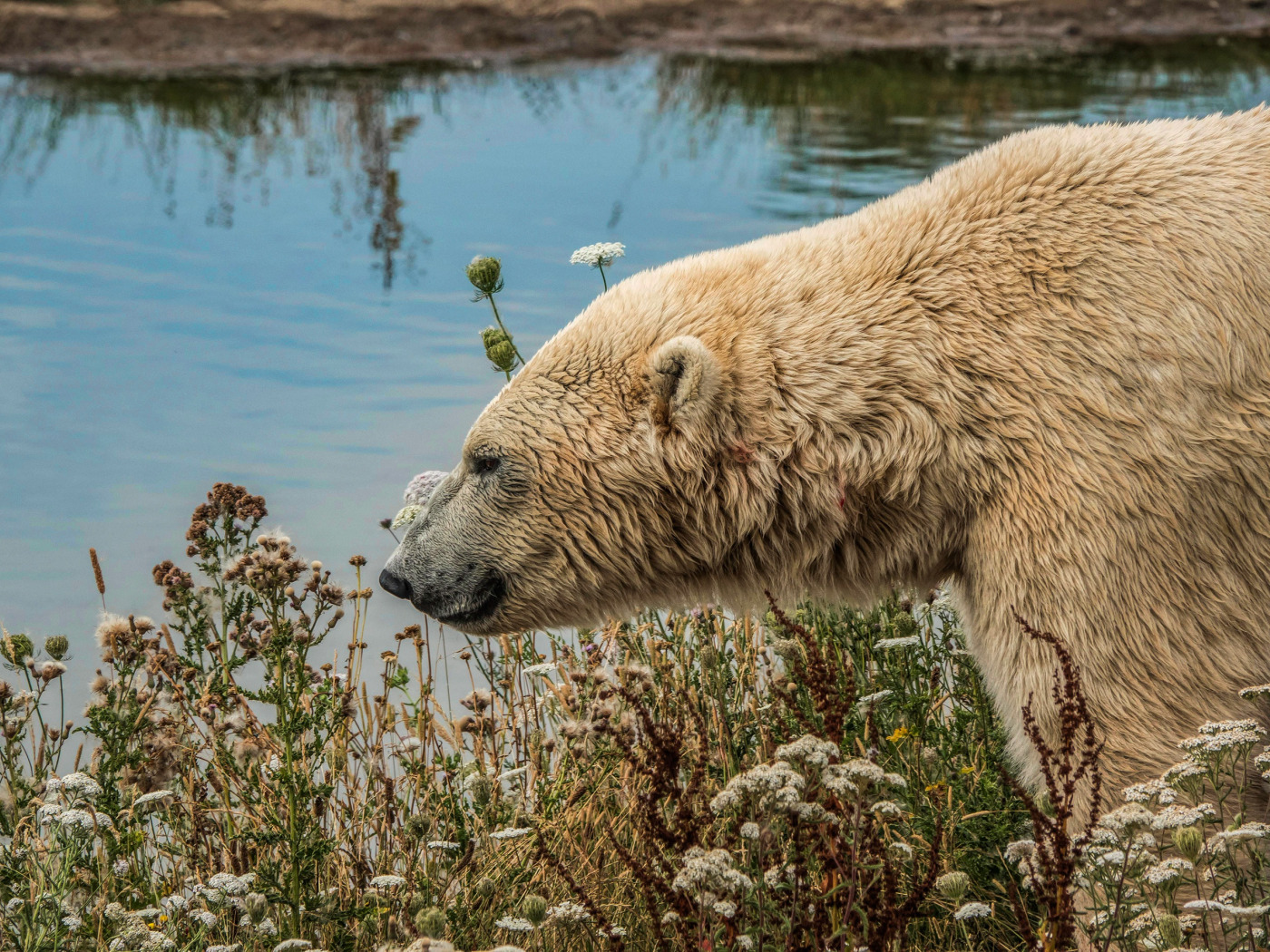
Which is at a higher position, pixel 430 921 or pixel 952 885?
pixel 952 885

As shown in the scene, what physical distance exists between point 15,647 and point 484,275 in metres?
1.72

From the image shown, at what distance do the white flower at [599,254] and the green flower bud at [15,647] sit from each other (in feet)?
6.39

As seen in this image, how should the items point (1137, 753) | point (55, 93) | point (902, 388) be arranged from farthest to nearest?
point (55, 93) < point (902, 388) < point (1137, 753)

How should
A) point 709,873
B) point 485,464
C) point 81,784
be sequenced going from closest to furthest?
1. point 709,873
2. point 81,784
3. point 485,464

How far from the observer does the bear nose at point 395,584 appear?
381 centimetres

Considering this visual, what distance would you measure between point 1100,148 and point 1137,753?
1657mm

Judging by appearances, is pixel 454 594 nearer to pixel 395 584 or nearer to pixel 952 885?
pixel 395 584

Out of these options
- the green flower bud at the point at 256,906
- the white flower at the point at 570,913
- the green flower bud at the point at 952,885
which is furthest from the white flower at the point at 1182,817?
the green flower bud at the point at 256,906

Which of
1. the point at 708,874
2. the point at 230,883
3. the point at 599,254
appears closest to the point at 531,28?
the point at 599,254

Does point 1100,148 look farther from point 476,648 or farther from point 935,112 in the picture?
point 935,112

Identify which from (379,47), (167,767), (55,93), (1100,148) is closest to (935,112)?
(379,47)

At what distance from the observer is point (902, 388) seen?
11.3ft

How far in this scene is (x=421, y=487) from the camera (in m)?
4.25

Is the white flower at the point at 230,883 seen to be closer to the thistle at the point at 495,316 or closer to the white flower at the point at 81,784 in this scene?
the white flower at the point at 81,784
